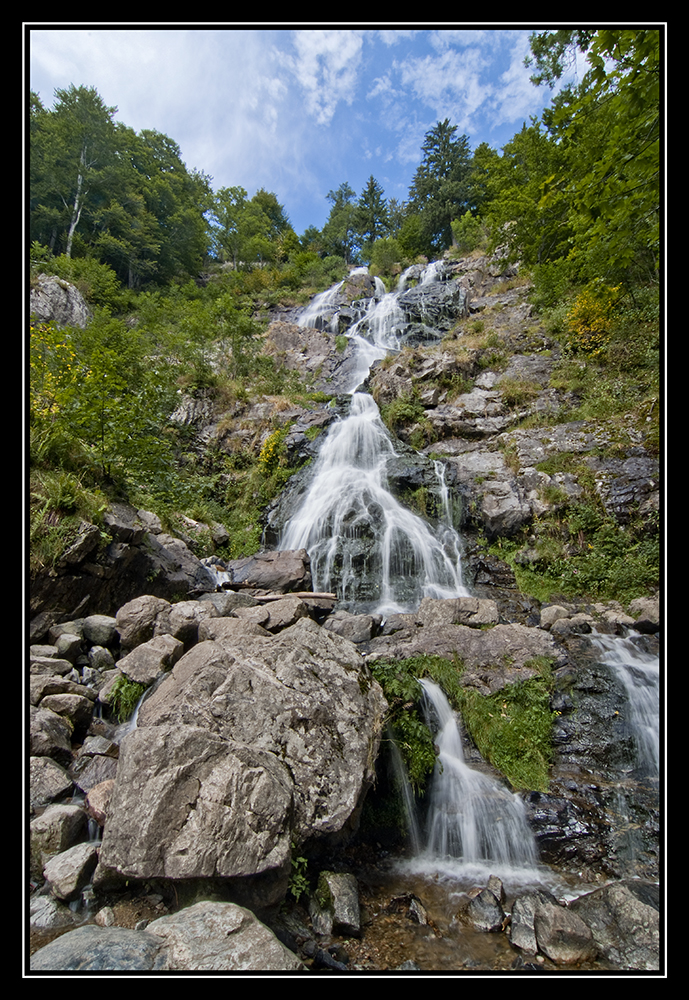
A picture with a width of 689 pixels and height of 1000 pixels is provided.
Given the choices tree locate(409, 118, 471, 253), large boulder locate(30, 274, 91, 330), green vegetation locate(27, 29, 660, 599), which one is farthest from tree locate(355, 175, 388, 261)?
large boulder locate(30, 274, 91, 330)

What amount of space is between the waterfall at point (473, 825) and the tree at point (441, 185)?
38.2 metres

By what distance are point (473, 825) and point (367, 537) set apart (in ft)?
22.3

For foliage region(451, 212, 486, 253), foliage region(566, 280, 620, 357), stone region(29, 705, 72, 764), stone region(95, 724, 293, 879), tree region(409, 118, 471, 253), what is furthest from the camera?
tree region(409, 118, 471, 253)

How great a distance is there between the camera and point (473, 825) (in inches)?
159

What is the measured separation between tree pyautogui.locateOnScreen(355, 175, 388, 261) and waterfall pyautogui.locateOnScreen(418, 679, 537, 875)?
47593mm

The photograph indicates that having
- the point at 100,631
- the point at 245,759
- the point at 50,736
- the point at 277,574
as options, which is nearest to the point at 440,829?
the point at 245,759

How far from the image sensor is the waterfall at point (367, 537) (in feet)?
30.8

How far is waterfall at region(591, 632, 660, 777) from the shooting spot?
4.56 m

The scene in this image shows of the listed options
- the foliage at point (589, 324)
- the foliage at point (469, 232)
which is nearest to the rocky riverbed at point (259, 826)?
the foliage at point (589, 324)

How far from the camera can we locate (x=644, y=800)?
412cm

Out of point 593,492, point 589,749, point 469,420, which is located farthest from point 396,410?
point 589,749

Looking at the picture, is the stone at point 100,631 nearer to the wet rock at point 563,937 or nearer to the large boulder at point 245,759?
the large boulder at point 245,759

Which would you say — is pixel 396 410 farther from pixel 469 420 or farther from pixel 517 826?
pixel 517 826

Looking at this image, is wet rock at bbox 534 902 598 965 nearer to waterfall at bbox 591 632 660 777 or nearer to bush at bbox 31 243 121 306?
waterfall at bbox 591 632 660 777
